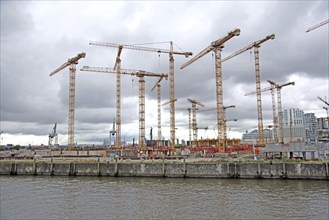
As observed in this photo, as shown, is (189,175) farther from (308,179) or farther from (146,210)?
(146,210)

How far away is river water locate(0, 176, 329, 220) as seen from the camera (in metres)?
29.7

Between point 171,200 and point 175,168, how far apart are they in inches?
858

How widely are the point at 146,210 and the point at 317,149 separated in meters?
42.3

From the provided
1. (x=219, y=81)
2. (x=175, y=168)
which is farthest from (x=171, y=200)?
(x=219, y=81)

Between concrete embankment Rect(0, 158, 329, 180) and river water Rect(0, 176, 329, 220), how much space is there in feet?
8.65

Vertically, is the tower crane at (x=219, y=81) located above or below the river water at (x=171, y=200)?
above

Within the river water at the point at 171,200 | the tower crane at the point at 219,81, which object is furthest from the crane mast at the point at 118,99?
the river water at the point at 171,200

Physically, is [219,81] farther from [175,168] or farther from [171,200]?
[171,200]

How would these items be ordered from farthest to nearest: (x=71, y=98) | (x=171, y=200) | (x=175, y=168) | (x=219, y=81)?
(x=71, y=98)
(x=219, y=81)
(x=175, y=168)
(x=171, y=200)

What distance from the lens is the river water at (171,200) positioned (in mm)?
29672

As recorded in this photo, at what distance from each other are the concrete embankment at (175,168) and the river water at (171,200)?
264cm

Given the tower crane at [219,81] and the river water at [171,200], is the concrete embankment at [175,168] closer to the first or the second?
the river water at [171,200]

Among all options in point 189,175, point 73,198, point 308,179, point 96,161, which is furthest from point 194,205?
point 96,161

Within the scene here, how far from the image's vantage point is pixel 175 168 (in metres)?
57.6
